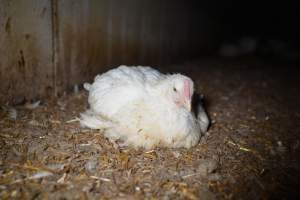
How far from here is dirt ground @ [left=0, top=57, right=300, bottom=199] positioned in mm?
2549

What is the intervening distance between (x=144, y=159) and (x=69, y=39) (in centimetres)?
195

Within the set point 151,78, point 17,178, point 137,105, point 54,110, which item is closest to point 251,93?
point 151,78

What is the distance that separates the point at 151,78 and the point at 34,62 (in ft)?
4.65

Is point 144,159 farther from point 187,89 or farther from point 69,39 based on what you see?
point 69,39

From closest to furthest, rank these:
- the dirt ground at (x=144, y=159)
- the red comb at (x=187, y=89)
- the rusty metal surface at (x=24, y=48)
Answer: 1. the dirt ground at (x=144, y=159)
2. the red comb at (x=187, y=89)
3. the rusty metal surface at (x=24, y=48)

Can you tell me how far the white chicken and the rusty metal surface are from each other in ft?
3.23

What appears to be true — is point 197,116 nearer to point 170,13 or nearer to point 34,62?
point 34,62

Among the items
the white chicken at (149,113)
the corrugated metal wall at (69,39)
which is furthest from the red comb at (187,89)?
the corrugated metal wall at (69,39)

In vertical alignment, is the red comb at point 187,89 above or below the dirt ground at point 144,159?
above

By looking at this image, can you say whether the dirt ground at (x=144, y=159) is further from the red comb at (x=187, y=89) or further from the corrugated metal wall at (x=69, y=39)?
the red comb at (x=187, y=89)

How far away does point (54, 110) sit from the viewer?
3930 mm

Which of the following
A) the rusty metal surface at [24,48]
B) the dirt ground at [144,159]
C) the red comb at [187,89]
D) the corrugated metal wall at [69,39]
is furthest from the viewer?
the corrugated metal wall at [69,39]

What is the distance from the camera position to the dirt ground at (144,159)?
255 centimetres

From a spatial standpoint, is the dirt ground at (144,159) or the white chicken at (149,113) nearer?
the dirt ground at (144,159)
